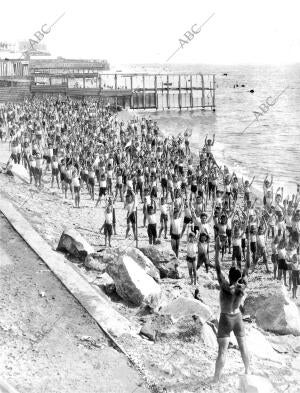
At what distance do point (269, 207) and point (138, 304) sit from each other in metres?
6.83

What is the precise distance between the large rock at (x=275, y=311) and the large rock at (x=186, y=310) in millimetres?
1854

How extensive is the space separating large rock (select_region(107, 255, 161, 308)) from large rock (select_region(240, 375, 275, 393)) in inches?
118

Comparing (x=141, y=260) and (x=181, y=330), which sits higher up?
(x=141, y=260)

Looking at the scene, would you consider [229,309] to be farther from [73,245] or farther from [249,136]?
[249,136]

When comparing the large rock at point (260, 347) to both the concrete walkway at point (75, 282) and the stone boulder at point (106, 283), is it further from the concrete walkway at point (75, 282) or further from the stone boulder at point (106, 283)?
the stone boulder at point (106, 283)

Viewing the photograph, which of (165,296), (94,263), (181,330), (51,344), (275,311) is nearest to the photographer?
(51,344)

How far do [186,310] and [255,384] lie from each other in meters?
2.35

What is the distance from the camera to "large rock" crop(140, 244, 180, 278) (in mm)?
12906

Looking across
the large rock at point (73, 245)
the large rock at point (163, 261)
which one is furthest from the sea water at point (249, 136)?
the large rock at point (73, 245)

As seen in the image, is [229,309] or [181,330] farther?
[181,330]

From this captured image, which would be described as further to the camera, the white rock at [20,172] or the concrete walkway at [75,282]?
the white rock at [20,172]

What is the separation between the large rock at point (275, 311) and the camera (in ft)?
35.4

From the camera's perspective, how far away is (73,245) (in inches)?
498

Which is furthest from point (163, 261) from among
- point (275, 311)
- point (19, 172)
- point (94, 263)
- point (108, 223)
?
point (19, 172)
